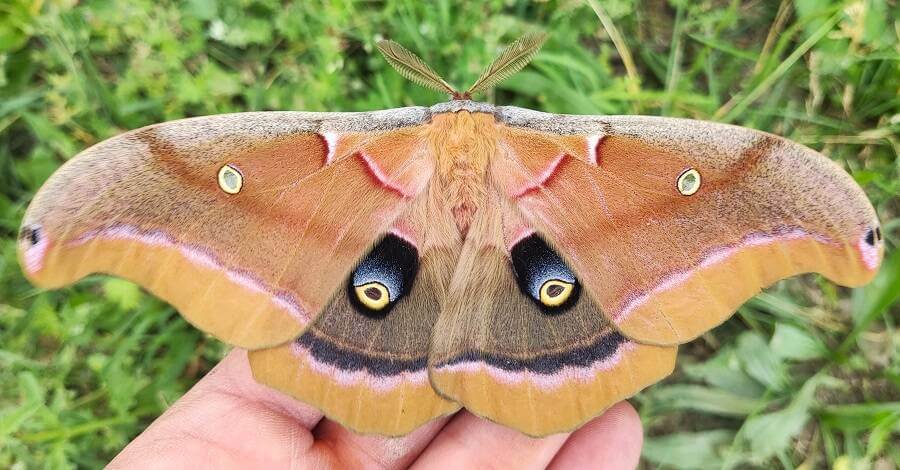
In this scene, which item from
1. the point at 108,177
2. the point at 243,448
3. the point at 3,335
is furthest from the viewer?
the point at 3,335

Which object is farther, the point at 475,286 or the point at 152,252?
the point at 475,286

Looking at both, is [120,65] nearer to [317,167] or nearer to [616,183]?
[317,167]

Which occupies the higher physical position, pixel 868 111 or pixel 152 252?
pixel 152 252

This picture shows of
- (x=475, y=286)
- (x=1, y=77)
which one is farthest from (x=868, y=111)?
(x=1, y=77)

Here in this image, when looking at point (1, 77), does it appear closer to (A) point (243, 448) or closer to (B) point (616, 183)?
(A) point (243, 448)

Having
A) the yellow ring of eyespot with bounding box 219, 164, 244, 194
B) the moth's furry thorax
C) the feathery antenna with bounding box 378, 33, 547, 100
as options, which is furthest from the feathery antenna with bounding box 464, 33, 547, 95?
the yellow ring of eyespot with bounding box 219, 164, 244, 194

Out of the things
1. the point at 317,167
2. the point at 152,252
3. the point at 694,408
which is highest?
the point at 317,167

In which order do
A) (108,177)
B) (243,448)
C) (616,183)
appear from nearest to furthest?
(108,177) → (616,183) → (243,448)
